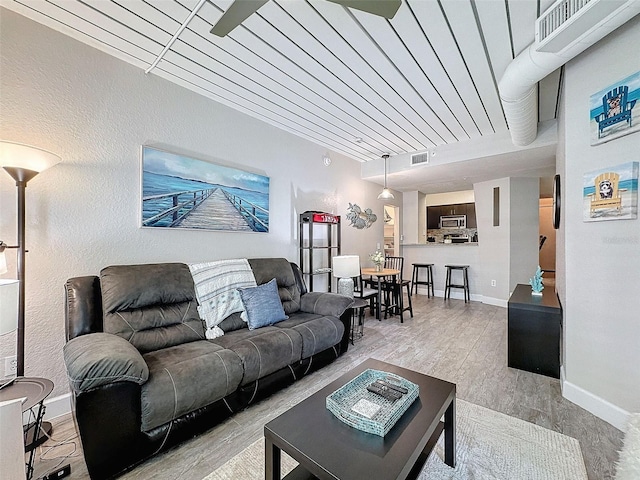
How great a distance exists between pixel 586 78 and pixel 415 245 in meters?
4.90

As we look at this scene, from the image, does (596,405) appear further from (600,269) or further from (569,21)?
(569,21)

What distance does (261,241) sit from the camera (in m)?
3.54

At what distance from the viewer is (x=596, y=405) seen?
200 cm

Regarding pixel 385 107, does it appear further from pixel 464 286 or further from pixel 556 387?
pixel 464 286

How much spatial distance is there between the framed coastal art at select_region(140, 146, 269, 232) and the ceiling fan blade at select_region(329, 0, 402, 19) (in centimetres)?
205

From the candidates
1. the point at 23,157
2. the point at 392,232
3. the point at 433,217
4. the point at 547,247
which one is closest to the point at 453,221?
the point at 433,217

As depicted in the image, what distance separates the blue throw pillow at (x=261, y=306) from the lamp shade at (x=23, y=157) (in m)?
1.68

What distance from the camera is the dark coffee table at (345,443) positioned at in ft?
3.27

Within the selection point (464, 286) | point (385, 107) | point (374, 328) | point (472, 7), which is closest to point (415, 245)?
point (464, 286)

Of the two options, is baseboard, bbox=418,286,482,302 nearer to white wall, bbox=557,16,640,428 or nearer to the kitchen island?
the kitchen island

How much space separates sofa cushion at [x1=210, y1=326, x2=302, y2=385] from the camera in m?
2.01

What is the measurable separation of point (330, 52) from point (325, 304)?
235cm

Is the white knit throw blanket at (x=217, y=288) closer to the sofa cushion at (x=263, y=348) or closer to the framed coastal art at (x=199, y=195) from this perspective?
the sofa cushion at (x=263, y=348)

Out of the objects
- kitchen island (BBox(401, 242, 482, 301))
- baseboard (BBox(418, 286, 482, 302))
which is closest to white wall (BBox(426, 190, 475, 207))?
kitchen island (BBox(401, 242, 482, 301))
